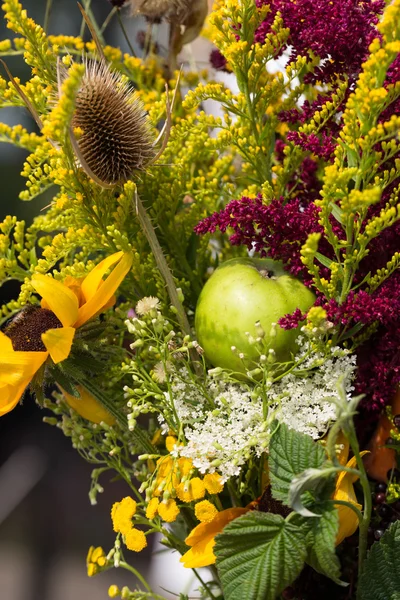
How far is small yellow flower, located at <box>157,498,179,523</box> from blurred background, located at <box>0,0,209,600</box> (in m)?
0.46

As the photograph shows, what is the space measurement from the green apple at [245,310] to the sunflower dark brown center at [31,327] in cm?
13

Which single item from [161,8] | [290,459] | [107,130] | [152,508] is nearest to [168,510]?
[152,508]

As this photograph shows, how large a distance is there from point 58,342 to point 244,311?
15 cm

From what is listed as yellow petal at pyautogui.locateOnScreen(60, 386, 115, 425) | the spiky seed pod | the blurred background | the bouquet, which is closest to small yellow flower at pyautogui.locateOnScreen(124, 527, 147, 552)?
the bouquet

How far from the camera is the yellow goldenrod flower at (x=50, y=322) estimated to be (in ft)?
1.60

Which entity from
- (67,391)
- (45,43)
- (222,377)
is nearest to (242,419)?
(222,377)

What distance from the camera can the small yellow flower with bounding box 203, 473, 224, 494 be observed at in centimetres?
50

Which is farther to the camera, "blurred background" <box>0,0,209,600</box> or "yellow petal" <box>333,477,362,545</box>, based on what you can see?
"blurred background" <box>0,0,209,600</box>

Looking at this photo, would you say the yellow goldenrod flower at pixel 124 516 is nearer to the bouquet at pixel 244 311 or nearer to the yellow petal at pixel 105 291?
the bouquet at pixel 244 311

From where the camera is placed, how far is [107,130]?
52 cm

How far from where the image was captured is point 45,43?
542 mm

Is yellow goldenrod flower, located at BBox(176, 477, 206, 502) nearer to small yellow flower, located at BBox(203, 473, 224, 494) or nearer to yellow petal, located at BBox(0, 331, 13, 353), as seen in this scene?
small yellow flower, located at BBox(203, 473, 224, 494)

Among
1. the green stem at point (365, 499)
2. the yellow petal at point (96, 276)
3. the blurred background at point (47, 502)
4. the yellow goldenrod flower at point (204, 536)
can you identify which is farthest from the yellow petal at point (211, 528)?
the blurred background at point (47, 502)

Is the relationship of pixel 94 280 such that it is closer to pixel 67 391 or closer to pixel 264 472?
pixel 67 391
